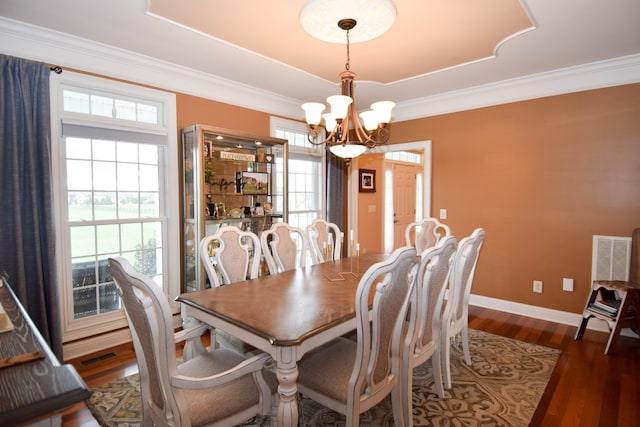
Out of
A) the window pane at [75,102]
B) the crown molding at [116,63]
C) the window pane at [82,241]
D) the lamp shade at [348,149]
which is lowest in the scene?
the window pane at [82,241]

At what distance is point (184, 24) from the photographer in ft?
8.41

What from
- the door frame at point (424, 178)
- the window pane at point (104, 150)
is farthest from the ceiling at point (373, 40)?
the door frame at point (424, 178)

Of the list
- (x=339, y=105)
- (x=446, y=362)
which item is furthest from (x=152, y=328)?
(x=446, y=362)

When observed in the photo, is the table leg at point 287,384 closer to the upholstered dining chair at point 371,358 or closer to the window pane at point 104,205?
the upholstered dining chair at point 371,358

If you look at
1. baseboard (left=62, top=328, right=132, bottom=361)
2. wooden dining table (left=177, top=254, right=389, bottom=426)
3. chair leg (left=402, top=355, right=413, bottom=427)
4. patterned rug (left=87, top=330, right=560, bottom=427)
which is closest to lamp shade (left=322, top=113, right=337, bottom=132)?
wooden dining table (left=177, top=254, right=389, bottom=426)

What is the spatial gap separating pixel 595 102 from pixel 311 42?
9.56 feet

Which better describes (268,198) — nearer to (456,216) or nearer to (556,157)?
(456,216)

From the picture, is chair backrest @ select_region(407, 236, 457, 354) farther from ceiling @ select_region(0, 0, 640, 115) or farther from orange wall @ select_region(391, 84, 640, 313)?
orange wall @ select_region(391, 84, 640, 313)

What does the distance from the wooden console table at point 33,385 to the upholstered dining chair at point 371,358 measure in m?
0.98

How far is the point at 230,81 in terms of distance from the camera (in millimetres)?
3789

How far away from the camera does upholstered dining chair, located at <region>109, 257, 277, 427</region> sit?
4.16 feet

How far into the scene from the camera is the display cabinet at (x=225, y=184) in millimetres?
3363

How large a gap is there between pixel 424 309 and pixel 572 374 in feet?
5.28

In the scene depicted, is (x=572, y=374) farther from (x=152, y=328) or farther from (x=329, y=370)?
(x=152, y=328)
